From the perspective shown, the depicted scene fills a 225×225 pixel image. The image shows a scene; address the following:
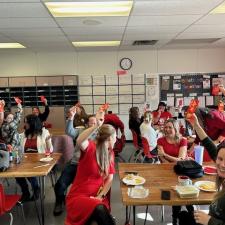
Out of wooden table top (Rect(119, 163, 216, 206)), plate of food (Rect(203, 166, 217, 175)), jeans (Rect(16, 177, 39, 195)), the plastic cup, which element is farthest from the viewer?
jeans (Rect(16, 177, 39, 195))

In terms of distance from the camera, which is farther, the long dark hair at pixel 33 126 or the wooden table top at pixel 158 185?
the long dark hair at pixel 33 126

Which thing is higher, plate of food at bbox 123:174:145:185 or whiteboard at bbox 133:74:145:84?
whiteboard at bbox 133:74:145:84

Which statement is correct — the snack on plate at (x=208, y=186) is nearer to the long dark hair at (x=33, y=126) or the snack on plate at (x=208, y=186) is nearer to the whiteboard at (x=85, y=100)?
the long dark hair at (x=33, y=126)

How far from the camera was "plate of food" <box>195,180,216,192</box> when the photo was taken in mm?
2193

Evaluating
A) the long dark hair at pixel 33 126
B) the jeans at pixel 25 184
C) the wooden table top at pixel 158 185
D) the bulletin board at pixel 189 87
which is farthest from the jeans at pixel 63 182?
the bulletin board at pixel 189 87

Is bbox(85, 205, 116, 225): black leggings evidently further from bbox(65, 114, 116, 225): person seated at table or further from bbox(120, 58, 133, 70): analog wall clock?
bbox(120, 58, 133, 70): analog wall clock

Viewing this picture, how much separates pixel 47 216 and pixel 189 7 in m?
3.03

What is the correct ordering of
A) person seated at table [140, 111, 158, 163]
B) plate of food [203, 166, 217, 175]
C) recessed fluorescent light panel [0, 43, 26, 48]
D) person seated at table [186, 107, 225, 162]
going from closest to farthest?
1. plate of food [203, 166, 217, 175]
2. person seated at table [186, 107, 225, 162]
3. person seated at table [140, 111, 158, 163]
4. recessed fluorescent light panel [0, 43, 26, 48]

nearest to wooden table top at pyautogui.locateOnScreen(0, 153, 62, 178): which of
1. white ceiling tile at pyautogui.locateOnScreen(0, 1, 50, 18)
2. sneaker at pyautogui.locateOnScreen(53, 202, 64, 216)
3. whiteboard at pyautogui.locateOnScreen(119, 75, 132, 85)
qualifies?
sneaker at pyautogui.locateOnScreen(53, 202, 64, 216)

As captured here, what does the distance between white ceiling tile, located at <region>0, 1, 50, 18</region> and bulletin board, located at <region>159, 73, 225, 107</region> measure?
15.2 feet

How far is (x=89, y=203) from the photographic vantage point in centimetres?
219

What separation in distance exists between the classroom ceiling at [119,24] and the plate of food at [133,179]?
188cm

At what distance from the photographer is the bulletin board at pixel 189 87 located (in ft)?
24.4

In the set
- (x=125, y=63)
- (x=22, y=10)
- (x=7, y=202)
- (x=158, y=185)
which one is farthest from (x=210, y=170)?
(x=125, y=63)
